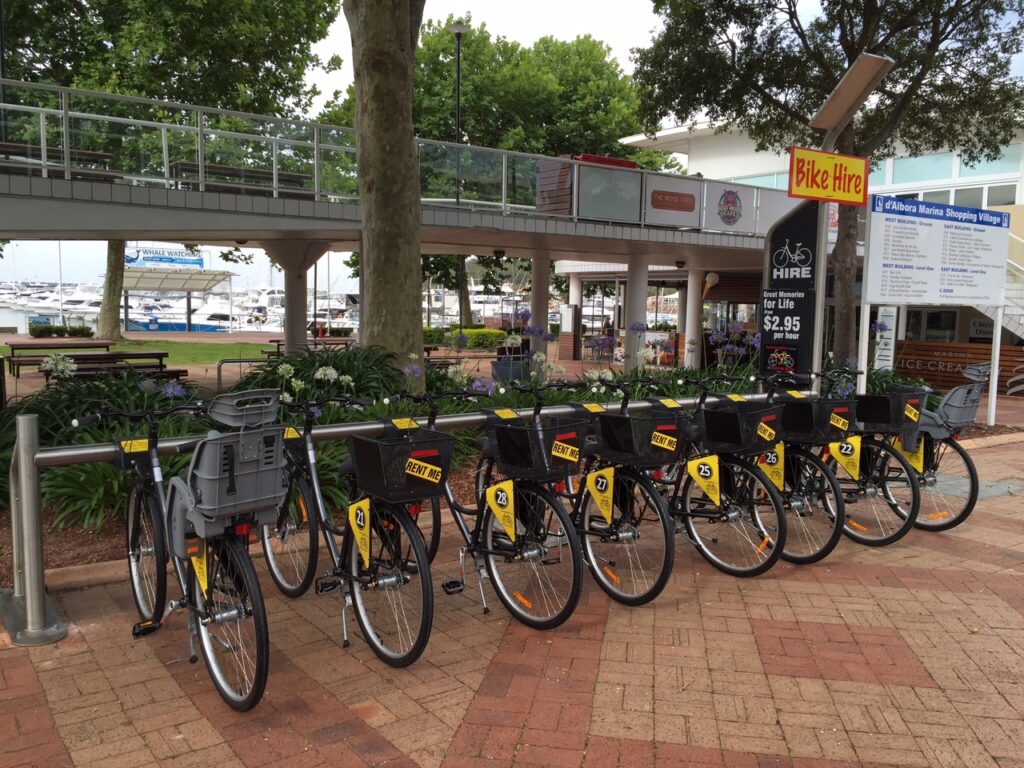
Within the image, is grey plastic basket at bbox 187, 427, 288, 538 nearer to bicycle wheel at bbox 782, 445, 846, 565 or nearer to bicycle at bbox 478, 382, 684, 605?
bicycle at bbox 478, 382, 684, 605

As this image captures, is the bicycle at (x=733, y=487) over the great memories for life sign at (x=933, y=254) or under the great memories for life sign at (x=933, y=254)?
under

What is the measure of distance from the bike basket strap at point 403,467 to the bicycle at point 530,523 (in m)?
0.40

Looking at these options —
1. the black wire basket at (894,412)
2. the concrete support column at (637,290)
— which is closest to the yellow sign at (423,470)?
the black wire basket at (894,412)

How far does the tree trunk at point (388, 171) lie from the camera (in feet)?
25.9

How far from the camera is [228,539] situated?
10.9 feet

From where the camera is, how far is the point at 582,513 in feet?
15.0

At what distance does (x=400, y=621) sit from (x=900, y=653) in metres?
2.37

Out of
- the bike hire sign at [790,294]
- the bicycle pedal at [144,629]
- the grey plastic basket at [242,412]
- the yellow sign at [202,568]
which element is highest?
the bike hire sign at [790,294]

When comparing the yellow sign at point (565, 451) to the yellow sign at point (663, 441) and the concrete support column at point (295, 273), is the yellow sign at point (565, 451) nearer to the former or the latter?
the yellow sign at point (663, 441)

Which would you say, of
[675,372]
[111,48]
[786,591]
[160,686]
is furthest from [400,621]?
[111,48]

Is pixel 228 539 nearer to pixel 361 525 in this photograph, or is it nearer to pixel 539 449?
pixel 361 525

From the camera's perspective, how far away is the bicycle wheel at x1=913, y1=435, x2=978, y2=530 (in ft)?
19.5

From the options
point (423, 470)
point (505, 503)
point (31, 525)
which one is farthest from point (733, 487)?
point (31, 525)

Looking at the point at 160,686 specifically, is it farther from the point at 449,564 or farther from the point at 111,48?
the point at 111,48
